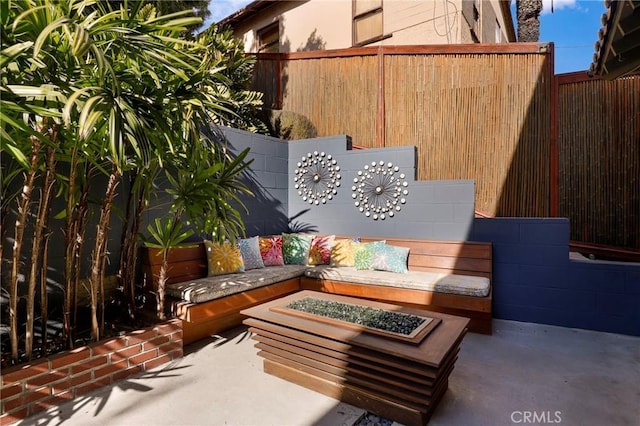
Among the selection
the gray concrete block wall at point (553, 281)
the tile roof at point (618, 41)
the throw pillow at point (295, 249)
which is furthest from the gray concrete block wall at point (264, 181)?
the tile roof at point (618, 41)

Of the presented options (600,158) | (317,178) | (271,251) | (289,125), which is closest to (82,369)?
(271,251)

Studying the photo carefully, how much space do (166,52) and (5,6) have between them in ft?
2.30

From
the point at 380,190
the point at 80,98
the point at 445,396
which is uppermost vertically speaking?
the point at 80,98

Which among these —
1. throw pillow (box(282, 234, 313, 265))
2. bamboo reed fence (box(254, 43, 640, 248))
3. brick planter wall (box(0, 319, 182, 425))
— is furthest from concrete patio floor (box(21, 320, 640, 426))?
bamboo reed fence (box(254, 43, 640, 248))

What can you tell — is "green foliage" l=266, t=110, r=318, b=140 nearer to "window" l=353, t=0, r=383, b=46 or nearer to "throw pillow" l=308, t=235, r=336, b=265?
"throw pillow" l=308, t=235, r=336, b=265

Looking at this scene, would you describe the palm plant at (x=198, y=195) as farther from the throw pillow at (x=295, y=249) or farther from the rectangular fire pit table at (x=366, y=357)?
the throw pillow at (x=295, y=249)

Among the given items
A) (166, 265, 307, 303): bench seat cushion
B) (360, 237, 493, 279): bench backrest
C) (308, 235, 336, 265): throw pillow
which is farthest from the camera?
(308, 235, 336, 265): throw pillow

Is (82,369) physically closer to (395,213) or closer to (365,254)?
(365,254)

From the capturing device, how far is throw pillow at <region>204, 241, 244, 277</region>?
11.9 feet

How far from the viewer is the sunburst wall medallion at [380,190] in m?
4.42

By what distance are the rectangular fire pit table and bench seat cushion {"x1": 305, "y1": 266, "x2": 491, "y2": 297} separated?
99 centimetres

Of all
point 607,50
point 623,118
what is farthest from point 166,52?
point 623,118

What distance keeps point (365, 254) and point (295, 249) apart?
3.12 ft

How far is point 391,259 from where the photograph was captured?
398 centimetres
